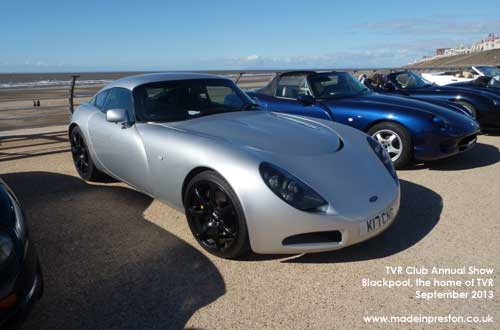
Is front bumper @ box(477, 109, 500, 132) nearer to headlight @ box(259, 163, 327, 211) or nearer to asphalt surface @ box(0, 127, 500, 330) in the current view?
asphalt surface @ box(0, 127, 500, 330)

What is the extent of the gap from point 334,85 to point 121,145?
3.39m

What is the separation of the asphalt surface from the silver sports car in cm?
22

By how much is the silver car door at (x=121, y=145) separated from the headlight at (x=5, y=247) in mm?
1595

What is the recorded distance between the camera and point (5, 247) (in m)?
1.82

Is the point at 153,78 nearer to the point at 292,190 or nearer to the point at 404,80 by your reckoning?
the point at 292,190

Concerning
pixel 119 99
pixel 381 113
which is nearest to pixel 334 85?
pixel 381 113

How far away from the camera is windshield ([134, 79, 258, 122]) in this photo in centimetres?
361

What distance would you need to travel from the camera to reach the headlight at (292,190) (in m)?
2.51

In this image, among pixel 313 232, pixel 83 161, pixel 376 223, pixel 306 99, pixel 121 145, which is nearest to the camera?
pixel 313 232

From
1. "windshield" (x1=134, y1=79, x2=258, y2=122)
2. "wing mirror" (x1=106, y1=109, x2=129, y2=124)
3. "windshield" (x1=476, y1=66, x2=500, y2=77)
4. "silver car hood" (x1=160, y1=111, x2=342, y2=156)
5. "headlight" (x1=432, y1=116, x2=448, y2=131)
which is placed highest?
"windshield" (x1=476, y1=66, x2=500, y2=77)

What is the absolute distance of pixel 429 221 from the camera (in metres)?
3.38

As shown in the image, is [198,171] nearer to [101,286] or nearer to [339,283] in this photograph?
[101,286]

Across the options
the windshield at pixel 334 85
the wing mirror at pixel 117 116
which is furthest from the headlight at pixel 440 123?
the wing mirror at pixel 117 116

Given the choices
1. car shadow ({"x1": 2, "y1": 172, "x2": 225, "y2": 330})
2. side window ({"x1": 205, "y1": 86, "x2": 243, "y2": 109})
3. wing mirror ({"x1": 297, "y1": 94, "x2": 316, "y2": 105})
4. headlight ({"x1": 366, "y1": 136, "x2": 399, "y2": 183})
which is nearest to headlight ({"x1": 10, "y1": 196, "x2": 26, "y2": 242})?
car shadow ({"x1": 2, "y1": 172, "x2": 225, "y2": 330})
